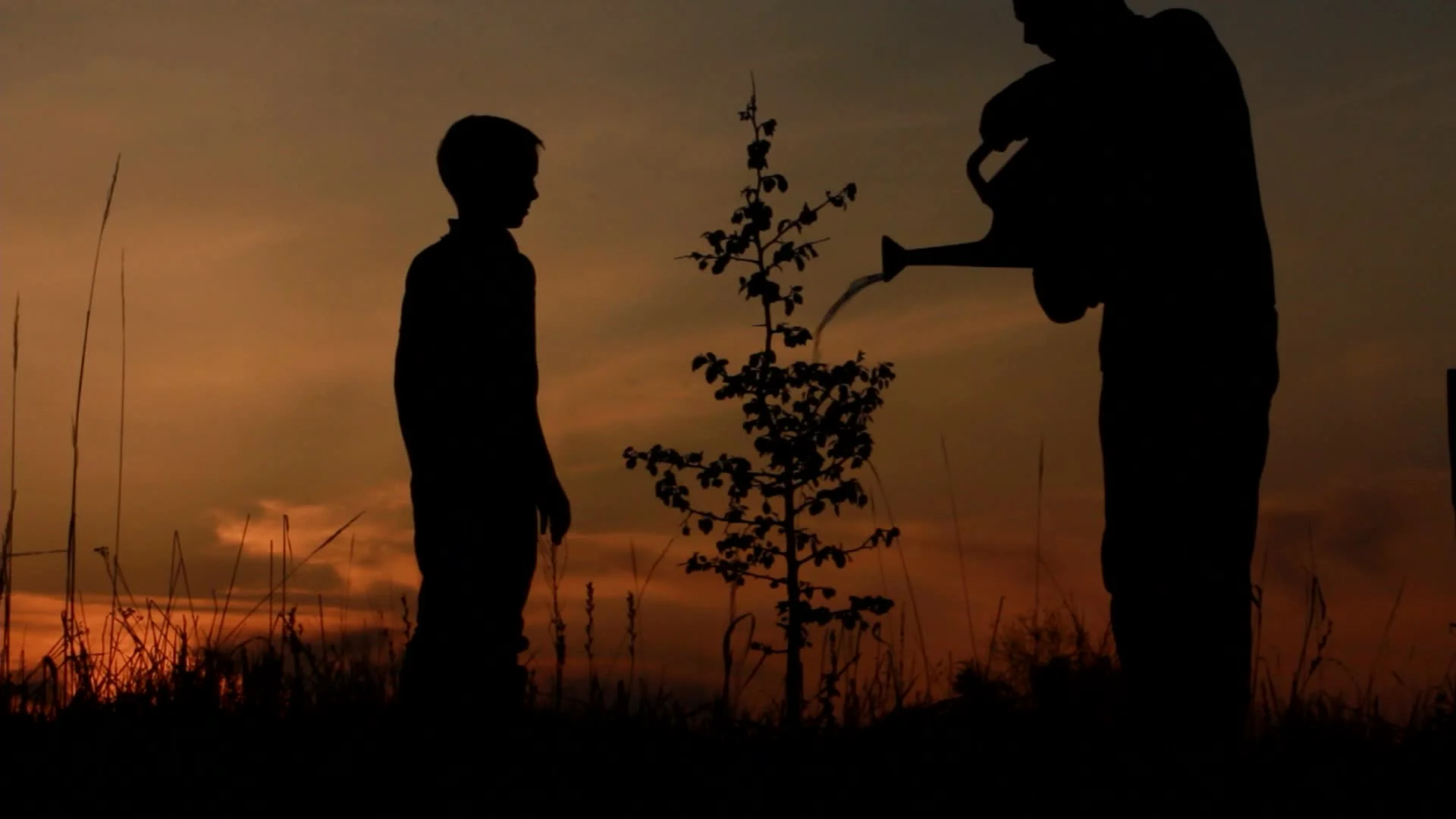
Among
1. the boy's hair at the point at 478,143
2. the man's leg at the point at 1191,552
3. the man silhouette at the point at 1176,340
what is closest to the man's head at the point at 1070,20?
the man silhouette at the point at 1176,340

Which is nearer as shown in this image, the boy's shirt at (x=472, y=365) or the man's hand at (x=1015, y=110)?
the man's hand at (x=1015, y=110)

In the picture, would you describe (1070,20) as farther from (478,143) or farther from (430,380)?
(430,380)

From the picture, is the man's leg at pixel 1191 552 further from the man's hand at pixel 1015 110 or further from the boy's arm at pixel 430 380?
the boy's arm at pixel 430 380

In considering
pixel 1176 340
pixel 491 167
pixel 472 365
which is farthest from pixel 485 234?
pixel 1176 340

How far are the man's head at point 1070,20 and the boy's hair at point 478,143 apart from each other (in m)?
1.83

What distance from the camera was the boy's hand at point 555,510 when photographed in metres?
5.43

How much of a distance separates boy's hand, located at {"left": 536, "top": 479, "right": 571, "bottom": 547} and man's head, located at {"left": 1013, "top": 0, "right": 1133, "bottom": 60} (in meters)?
2.30

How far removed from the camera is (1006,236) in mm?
4996

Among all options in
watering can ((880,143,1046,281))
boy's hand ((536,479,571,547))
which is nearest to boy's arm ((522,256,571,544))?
boy's hand ((536,479,571,547))

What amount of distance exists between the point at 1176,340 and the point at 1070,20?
1117mm

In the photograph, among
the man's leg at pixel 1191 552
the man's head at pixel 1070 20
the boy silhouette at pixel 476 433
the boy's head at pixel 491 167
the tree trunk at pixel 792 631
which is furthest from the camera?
the tree trunk at pixel 792 631

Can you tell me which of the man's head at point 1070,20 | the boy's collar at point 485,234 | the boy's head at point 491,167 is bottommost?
the boy's collar at point 485,234

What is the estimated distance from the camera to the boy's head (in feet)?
17.8

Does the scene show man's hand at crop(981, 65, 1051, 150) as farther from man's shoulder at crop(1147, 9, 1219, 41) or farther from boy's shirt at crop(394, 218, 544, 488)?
boy's shirt at crop(394, 218, 544, 488)
